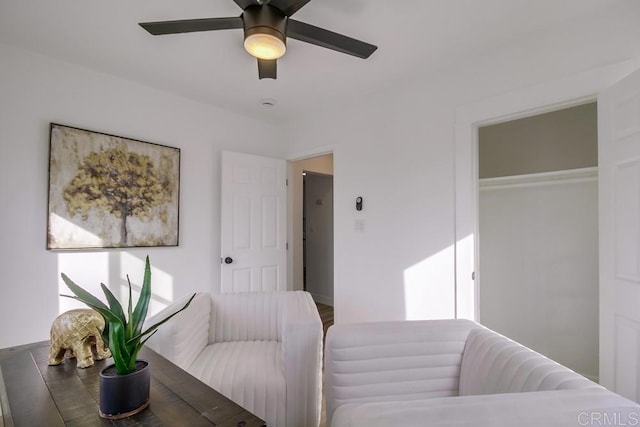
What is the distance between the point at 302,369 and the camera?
61.2 inches

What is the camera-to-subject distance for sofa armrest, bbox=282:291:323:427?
1534 millimetres

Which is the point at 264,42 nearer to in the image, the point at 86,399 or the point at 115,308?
the point at 115,308

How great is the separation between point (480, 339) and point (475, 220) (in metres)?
1.07

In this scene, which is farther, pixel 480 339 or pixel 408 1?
pixel 408 1

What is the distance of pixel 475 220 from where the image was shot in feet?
7.01

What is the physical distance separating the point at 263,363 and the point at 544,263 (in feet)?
7.84

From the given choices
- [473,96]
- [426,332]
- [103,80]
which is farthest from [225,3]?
[426,332]

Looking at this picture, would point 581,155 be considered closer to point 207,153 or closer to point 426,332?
point 426,332

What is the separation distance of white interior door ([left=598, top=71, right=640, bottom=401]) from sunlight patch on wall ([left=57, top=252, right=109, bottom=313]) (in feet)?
11.1

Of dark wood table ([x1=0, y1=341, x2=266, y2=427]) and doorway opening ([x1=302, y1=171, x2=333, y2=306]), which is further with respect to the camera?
doorway opening ([x1=302, y1=171, x2=333, y2=306])

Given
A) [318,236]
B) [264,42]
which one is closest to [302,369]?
[264,42]

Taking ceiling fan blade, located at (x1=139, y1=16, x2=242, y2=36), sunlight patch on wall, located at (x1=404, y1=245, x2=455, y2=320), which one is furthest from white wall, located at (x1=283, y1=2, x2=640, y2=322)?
ceiling fan blade, located at (x1=139, y1=16, x2=242, y2=36)

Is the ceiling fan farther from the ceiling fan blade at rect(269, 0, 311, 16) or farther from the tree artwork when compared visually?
the tree artwork

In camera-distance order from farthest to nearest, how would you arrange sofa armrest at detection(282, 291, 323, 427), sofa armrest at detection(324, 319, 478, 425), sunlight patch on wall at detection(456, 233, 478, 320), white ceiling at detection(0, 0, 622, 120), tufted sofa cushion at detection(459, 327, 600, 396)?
1. sunlight patch on wall at detection(456, 233, 478, 320)
2. white ceiling at detection(0, 0, 622, 120)
3. sofa armrest at detection(282, 291, 323, 427)
4. sofa armrest at detection(324, 319, 478, 425)
5. tufted sofa cushion at detection(459, 327, 600, 396)
